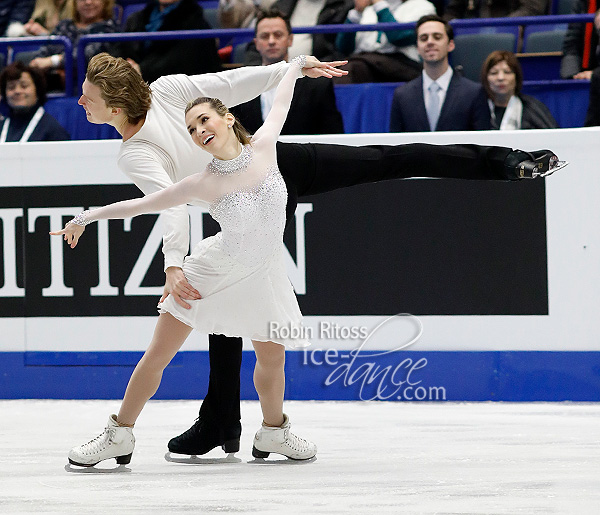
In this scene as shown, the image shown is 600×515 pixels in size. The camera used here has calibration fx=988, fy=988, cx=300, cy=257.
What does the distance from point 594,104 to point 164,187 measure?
2.85m

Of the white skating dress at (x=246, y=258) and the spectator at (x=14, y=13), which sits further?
the spectator at (x=14, y=13)

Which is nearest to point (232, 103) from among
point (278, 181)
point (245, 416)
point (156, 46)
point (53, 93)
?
point (278, 181)

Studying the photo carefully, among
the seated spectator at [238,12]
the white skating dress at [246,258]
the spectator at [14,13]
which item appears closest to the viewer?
the white skating dress at [246,258]

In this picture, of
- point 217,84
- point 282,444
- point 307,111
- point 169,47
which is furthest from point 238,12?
point 282,444

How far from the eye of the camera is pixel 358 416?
4078 mm

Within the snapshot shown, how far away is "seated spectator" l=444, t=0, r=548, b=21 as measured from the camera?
595 cm

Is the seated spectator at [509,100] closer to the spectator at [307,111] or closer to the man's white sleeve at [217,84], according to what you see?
the spectator at [307,111]

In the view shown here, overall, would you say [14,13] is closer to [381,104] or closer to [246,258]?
[381,104]

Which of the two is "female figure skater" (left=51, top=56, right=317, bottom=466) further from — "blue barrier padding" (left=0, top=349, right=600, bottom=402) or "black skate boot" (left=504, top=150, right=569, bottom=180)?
"blue barrier padding" (left=0, top=349, right=600, bottom=402)

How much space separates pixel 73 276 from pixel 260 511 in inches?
96.5

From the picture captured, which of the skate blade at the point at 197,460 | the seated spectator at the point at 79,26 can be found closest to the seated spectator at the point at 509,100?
the skate blade at the point at 197,460

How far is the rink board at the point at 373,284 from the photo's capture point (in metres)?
4.31

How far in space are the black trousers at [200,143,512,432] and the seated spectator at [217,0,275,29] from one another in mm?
A: 3303

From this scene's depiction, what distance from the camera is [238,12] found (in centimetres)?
640
